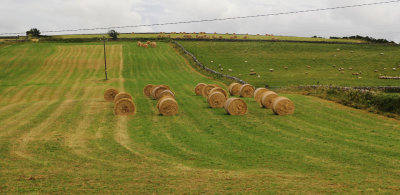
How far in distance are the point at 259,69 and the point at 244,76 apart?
8.33 metres

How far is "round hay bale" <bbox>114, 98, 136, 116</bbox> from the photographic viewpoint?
85.0 ft

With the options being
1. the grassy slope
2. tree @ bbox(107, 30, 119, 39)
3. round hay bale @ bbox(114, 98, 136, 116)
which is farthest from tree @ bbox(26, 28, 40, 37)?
round hay bale @ bbox(114, 98, 136, 116)

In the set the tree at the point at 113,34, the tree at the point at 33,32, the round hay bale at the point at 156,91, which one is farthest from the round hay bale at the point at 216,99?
the tree at the point at 33,32

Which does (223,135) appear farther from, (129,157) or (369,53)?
(369,53)

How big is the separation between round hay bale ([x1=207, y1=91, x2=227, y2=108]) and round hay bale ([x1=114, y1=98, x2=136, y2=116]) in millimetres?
6198

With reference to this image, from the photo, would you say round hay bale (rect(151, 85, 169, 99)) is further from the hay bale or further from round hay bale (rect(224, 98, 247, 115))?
round hay bale (rect(224, 98, 247, 115))

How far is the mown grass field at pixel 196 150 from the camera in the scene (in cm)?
1179

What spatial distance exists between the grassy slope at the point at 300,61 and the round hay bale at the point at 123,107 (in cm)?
2370

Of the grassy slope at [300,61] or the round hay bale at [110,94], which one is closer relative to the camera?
the round hay bale at [110,94]

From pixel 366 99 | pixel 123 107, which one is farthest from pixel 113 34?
pixel 366 99

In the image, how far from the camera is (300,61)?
70.7 meters

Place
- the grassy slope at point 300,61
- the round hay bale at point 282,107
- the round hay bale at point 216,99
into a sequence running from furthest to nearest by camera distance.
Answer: the grassy slope at point 300,61 < the round hay bale at point 216,99 < the round hay bale at point 282,107

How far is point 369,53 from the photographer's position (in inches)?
3024

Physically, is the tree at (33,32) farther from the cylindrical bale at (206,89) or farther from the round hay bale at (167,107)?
the round hay bale at (167,107)
